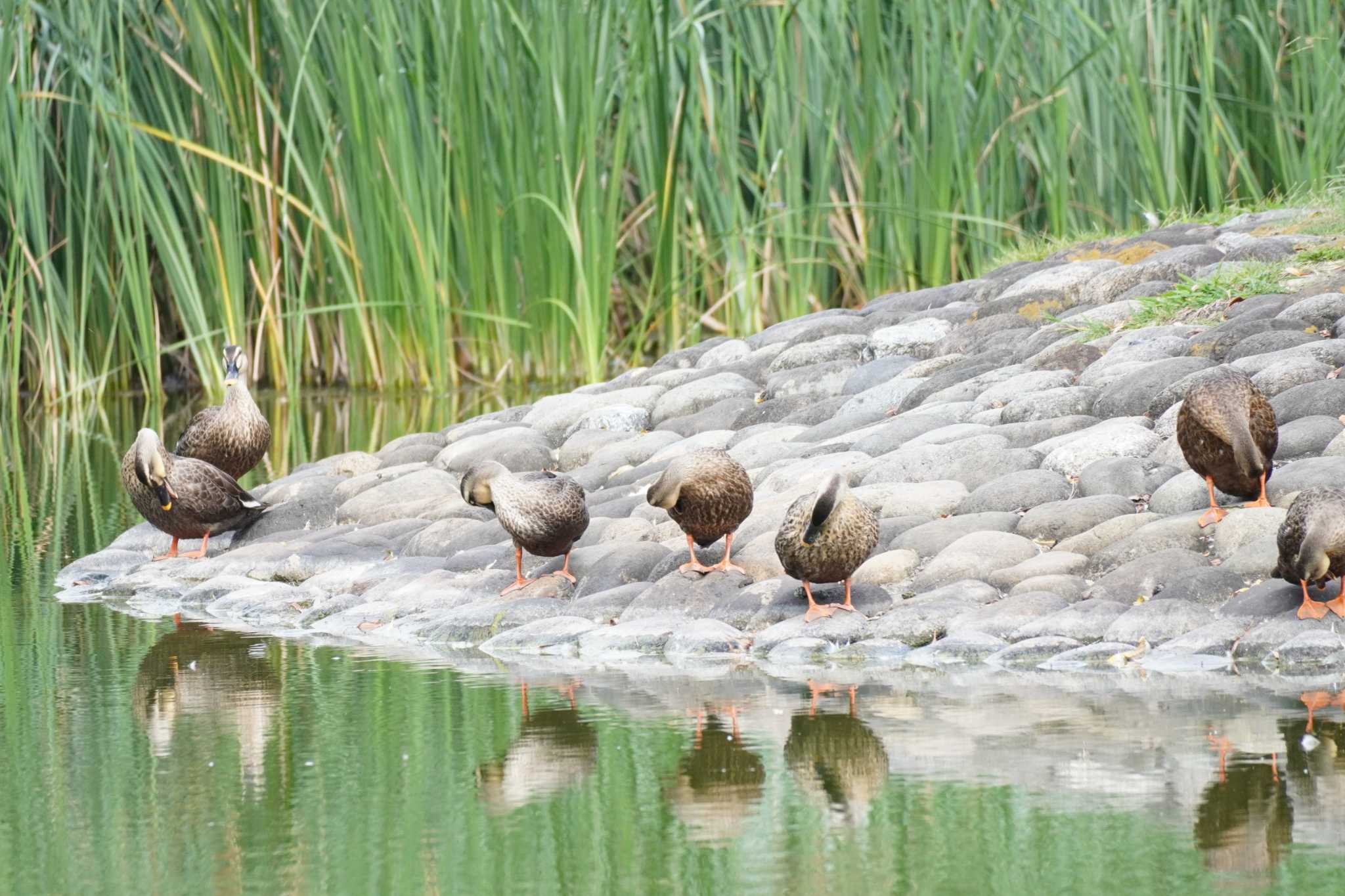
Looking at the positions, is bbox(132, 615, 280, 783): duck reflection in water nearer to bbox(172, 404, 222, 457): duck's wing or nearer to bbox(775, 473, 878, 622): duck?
bbox(775, 473, 878, 622): duck

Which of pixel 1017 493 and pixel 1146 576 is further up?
pixel 1017 493

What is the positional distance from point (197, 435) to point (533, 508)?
2.72m

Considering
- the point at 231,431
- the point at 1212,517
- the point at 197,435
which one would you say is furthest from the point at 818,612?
the point at 197,435

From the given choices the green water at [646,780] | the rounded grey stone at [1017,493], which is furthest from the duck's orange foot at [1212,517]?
the green water at [646,780]

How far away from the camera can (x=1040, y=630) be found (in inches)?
198

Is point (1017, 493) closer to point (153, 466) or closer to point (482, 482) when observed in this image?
point (482, 482)

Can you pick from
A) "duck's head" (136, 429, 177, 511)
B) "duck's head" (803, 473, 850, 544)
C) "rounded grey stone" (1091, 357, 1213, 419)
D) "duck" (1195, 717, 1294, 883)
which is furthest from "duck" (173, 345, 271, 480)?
"duck" (1195, 717, 1294, 883)

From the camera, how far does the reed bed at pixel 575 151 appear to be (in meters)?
11.2

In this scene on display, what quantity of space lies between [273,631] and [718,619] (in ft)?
5.22

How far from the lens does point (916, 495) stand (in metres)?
6.35

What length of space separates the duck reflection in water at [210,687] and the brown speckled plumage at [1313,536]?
276 cm

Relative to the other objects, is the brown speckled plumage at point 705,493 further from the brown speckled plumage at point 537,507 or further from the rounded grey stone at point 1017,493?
the rounded grey stone at point 1017,493

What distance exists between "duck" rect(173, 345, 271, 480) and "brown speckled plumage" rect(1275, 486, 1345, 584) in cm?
484

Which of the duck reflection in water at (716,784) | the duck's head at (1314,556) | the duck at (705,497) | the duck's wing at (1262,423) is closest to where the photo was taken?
the duck reflection in water at (716,784)
